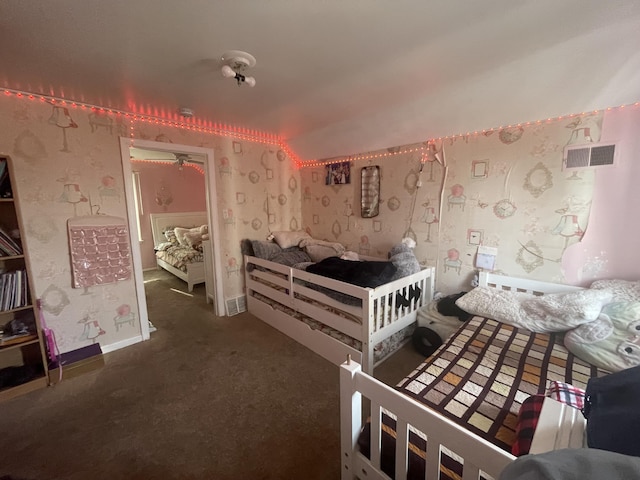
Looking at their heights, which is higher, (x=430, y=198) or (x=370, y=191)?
(x=370, y=191)

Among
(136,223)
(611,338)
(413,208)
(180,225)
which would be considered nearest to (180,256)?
(180,225)

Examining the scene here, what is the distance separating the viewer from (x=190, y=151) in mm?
2688

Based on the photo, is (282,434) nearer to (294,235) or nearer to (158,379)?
(158,379)

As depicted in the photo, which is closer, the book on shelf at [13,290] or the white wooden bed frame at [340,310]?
the book on shelf at [13,290]

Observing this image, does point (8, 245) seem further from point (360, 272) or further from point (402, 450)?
point (402, 450)

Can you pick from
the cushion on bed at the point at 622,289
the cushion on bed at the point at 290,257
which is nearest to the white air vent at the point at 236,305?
the cushion on bed at the point at 290,257

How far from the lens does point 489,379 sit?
1297 millimetres

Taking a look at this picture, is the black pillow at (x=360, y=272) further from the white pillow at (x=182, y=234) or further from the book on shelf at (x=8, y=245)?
the white pillow at (x=182, y=234)

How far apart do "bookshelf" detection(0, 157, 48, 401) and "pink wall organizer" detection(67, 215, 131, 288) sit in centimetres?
32

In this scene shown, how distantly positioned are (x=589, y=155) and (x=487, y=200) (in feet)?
2.02

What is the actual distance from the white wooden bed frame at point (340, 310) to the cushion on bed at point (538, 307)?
42cm

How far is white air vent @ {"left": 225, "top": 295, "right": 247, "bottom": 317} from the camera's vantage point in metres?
3.12

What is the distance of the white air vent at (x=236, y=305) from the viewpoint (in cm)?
312

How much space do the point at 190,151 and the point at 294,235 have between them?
1.46 meters
